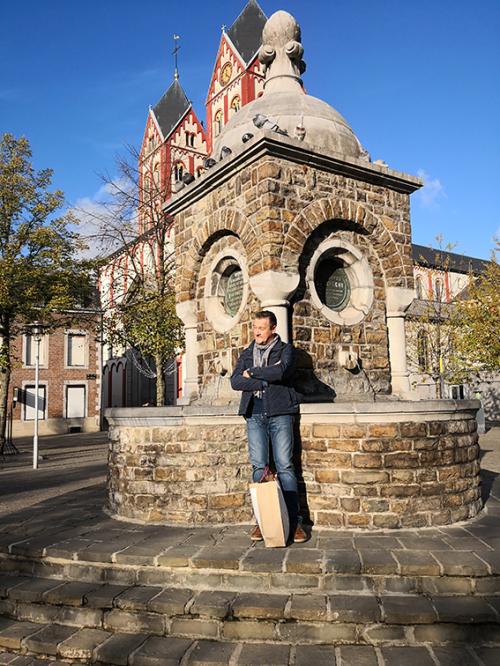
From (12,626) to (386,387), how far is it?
5622mm

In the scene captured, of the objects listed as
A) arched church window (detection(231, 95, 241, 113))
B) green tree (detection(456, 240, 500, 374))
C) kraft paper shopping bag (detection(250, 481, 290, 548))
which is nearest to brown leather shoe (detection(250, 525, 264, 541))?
kraft paper shopping bag (detection(250, 481, 290, 548))

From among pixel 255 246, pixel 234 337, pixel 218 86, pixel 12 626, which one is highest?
pixel 218 86

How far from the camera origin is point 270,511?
436 centimetres

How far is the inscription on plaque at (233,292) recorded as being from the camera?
7.94 meters

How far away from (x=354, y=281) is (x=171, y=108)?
4420 centimetres

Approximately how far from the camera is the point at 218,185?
8.00m

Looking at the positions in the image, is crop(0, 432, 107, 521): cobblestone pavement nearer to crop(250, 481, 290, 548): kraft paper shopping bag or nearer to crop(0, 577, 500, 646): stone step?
crop(0, 577, 500, 646): stone step

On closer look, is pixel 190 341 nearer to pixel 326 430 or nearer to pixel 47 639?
pixel 326 430

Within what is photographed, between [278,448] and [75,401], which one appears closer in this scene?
[278,448]

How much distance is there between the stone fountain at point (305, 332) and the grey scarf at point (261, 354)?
80 centimetres

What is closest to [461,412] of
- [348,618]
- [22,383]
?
[348,618]

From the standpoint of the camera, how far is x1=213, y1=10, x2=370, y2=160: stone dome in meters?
8.02

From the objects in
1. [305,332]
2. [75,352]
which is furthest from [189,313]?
[75,352]

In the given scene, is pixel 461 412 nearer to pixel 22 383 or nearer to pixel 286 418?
pixel 286 418
